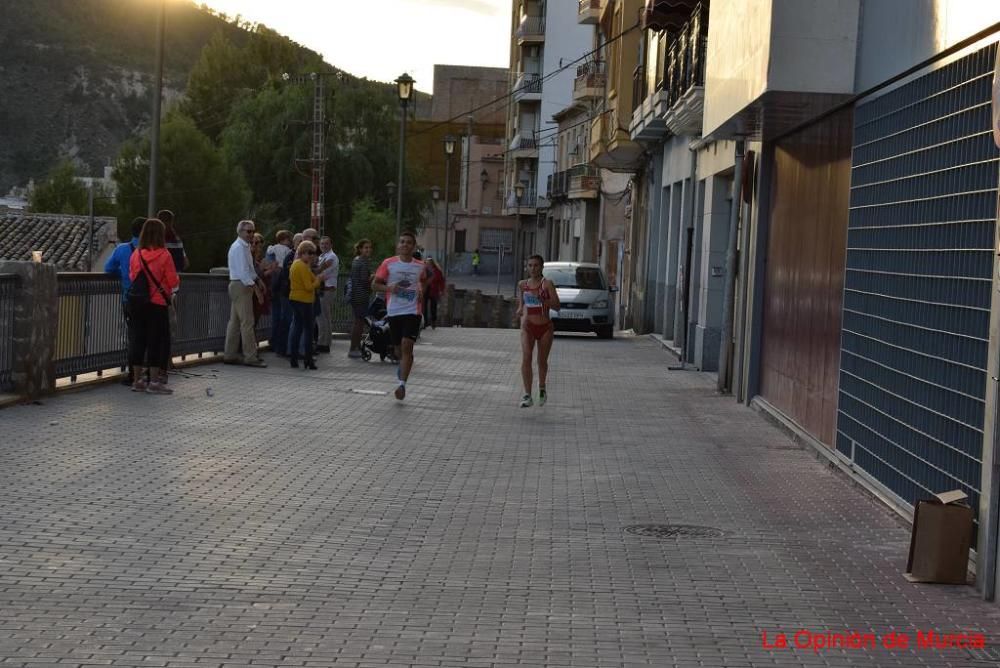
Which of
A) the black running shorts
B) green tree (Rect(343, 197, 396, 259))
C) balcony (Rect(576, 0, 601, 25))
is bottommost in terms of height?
the black running shorts

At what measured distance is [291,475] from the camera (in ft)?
37.4

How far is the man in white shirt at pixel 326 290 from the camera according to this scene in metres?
24.2

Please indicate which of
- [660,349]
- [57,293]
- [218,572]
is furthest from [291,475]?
[660,349]

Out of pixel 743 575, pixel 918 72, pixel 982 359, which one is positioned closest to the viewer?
pixel 743 575

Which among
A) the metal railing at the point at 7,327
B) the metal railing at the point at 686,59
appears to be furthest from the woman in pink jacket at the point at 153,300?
the metal railing at the point at 686,59

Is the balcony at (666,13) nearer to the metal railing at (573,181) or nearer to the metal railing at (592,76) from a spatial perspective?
the metal railing at (592,76)

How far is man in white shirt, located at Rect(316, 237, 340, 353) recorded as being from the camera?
24.2 metres

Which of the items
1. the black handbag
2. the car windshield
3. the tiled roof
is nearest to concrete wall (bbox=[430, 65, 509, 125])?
the tiled roof

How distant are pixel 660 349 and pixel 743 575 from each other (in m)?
23.6

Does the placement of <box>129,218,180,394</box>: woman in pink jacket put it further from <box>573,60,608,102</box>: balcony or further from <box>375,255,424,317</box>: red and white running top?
<box>573,60,608,102</box>: balcony

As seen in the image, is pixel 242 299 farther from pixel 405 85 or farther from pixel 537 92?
pixel 537 92

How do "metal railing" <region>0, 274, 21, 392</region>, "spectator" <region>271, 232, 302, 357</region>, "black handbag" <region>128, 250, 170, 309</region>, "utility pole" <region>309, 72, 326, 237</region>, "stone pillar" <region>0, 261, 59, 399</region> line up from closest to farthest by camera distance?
"metal railing" <region>0, 274, 21, 392</region>
"stone pillar" <region>0, 261, 59, 399</region>
"black handbag" <region>128, 250, 170, 309</region>
"spectator" <region>271, 232, 302, 357</region>
"utility pole" <region>309, 72, 326, 237</region>

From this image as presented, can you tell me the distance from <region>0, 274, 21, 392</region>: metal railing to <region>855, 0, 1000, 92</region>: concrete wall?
25.0ft

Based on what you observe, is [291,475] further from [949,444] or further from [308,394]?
[308,394]
